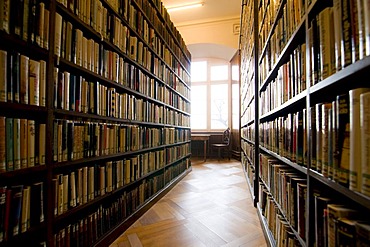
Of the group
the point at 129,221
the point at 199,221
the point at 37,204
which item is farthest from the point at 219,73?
the point at 37,204

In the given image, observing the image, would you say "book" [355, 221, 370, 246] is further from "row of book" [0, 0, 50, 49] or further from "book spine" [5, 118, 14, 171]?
"row of book" [0, 0, 50, 49]

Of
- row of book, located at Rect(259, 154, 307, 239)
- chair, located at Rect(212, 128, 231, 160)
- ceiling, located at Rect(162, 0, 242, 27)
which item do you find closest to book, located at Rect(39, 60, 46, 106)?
row of book, located at Rect(259, 154, 307, 239)

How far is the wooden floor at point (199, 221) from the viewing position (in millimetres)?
1472

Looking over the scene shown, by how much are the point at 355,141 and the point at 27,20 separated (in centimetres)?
121

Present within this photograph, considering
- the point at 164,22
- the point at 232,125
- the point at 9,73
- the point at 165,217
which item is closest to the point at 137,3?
the point at 164,22

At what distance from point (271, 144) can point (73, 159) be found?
122 centimetres

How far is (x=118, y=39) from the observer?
5.18 ft

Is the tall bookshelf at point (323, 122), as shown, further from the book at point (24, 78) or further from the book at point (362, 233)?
the book at point (24, 78)

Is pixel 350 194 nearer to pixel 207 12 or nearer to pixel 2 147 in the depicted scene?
pixel 2 147

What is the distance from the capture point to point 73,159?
1.12 metres

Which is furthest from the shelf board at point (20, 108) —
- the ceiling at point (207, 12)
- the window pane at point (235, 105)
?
the window pane at point (235, 105)

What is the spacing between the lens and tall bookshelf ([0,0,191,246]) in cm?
83

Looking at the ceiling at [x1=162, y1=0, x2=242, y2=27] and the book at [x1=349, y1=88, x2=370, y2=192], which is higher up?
the ceiling at [x1=162, y1=0, x2=242, y2=27]

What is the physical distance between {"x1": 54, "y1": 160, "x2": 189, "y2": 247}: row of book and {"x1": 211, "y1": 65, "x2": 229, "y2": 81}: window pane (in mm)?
4775
